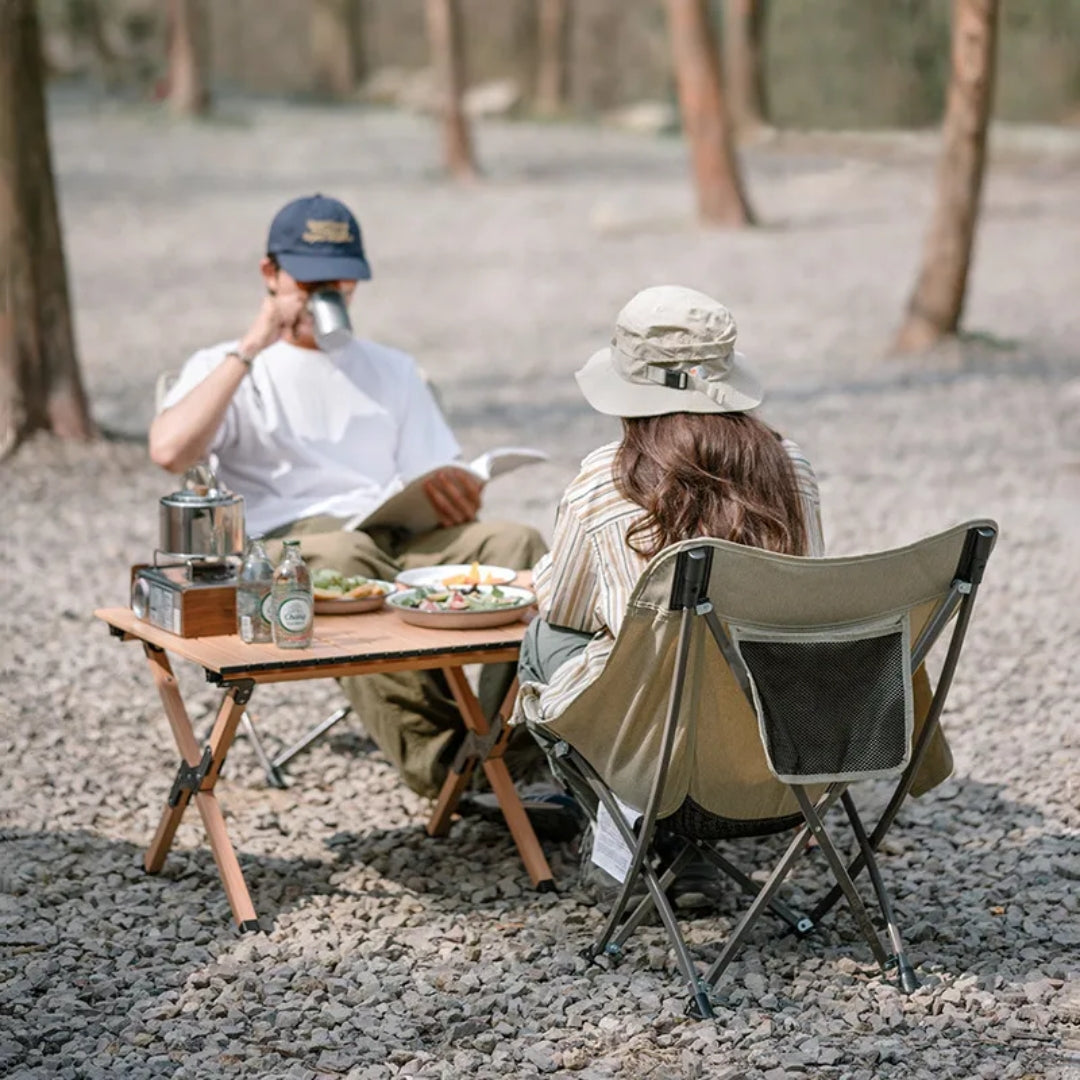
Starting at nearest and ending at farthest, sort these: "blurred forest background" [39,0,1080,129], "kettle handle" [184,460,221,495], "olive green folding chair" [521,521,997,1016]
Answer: "olive green folding chair" [521,521,997,1016] < "kettle handle" [184,460,221,495] < "blurred forest background" [39,0,1080,129]

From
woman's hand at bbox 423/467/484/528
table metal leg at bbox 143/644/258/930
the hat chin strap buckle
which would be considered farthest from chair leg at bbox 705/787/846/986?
woman's hand at bbox 423/467/484/528

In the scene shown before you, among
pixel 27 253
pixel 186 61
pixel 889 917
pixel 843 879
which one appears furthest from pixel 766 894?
pixel 186 61

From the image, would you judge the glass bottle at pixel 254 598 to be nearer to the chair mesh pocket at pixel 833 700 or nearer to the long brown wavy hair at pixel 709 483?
the long brown wavy hair at pixel 709 483

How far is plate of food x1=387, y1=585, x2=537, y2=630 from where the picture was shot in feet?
12.7

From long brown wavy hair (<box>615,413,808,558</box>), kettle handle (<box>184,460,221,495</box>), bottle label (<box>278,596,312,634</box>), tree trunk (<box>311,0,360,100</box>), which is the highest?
tree trunk (<box>311,0,360,100</box>)

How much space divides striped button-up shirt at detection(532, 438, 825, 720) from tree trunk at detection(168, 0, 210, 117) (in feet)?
72.0

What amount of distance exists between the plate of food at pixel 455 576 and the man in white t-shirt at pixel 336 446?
0.18 meters

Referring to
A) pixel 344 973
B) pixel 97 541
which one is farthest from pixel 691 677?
pixel 97 541

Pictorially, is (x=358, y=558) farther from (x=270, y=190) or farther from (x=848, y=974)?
(x=270, y=190)

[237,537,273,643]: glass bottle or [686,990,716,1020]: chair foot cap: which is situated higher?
[237,537,273,643]: glass bottle

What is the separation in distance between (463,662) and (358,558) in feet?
Answer: 2.21

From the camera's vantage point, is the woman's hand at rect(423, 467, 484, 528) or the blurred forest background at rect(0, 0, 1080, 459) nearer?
the woman's hand at rect(423, 467, 484, 528)

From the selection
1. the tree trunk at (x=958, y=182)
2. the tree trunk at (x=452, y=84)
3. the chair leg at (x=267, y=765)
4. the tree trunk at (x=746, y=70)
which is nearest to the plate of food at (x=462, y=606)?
the chair leg at (x=267, y=765)

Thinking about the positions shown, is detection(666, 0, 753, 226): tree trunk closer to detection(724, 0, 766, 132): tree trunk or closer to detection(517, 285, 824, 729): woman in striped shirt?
detection(724, 0, 766, 132): tree trunk
